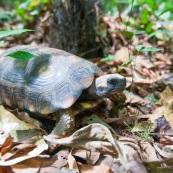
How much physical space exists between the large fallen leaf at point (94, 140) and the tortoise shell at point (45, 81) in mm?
417

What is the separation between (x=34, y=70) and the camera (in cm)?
299

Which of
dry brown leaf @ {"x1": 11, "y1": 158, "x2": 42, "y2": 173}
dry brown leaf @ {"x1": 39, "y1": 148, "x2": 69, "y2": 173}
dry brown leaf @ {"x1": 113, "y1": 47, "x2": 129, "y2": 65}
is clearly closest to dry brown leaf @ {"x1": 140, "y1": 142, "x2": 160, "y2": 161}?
dry brown leaf @ {"x1": 39, "y1": 148, "x2": 69, "y2": 173}

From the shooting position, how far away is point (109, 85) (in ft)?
9.47

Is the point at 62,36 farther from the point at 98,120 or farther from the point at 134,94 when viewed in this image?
the point at 98,120

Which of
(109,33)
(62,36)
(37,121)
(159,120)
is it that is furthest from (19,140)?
(109,33)

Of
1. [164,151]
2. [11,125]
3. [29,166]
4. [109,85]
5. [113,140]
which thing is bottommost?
[164,151]

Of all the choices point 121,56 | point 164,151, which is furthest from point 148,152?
point 121,56

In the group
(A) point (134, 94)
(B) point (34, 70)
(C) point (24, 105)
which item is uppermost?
(B) point (34, 70)

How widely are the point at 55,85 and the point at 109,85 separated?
566mm

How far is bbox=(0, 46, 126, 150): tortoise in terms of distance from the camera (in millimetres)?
2734

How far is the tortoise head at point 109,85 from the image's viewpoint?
112 inches

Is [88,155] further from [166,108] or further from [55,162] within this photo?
[166,108]

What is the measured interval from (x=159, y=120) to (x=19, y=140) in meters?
1.47

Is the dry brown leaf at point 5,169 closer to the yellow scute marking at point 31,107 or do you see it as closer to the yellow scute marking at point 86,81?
the yellow scute marking at point 31,107
